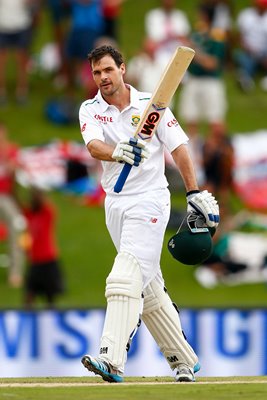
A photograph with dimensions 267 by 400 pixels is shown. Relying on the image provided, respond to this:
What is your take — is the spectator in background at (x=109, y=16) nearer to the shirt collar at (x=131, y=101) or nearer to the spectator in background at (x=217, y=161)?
the spectator in background at (x=217, y=161)

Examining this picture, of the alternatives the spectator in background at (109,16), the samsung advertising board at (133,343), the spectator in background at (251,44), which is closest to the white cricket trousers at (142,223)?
the samsung advertising board at (133,343)

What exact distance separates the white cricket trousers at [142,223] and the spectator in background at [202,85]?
26.9ft

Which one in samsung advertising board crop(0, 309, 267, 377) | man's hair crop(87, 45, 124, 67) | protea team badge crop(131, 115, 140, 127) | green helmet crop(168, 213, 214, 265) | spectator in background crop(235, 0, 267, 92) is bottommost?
samsung advertising board crop(0, 309, 267, 377)

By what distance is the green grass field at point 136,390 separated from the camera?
8.21m

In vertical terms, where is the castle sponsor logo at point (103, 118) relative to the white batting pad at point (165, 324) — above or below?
above

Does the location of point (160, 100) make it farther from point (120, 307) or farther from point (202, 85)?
point (202, 85)

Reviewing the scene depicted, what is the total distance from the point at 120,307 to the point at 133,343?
499cm

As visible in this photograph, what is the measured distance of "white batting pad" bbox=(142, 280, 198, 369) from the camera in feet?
30.9

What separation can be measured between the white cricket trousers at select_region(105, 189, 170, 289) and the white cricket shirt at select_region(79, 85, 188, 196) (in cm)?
6

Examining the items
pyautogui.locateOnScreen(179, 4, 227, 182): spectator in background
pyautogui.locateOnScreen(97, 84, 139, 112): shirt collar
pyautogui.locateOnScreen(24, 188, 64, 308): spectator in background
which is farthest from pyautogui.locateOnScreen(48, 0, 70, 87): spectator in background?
pyautogui.locateOnScreen(97, 84, 139, 112): shirt collar

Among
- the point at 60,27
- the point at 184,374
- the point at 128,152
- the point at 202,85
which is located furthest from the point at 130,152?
the point at 60,27

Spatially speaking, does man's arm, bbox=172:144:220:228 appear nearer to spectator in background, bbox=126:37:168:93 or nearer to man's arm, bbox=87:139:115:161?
man's arm, bbox=87:139:115:161

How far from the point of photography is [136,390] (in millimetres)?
8484

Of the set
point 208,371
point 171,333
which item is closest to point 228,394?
point 171,333
